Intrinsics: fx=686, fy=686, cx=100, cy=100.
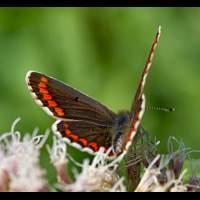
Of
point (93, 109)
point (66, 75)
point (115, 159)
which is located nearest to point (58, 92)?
point (93, 109)

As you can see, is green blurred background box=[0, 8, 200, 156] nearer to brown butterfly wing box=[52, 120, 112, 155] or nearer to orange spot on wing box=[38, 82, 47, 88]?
orange spot on wing box=[38, 82, 47, 88]

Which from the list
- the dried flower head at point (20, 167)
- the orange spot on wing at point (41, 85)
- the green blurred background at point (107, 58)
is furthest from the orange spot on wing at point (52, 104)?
the green blurred background at point (107, 58)

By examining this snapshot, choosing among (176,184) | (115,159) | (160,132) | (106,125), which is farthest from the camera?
(160,132)

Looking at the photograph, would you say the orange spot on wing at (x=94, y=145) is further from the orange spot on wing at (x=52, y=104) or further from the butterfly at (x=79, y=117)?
the orange spot on wing at (x=52, y=104)

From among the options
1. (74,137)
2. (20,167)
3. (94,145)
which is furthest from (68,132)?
(20,167)

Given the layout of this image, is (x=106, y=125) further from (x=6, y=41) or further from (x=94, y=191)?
(x=6, y=41)

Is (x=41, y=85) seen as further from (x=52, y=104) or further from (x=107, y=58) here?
(x=107, y=58)
